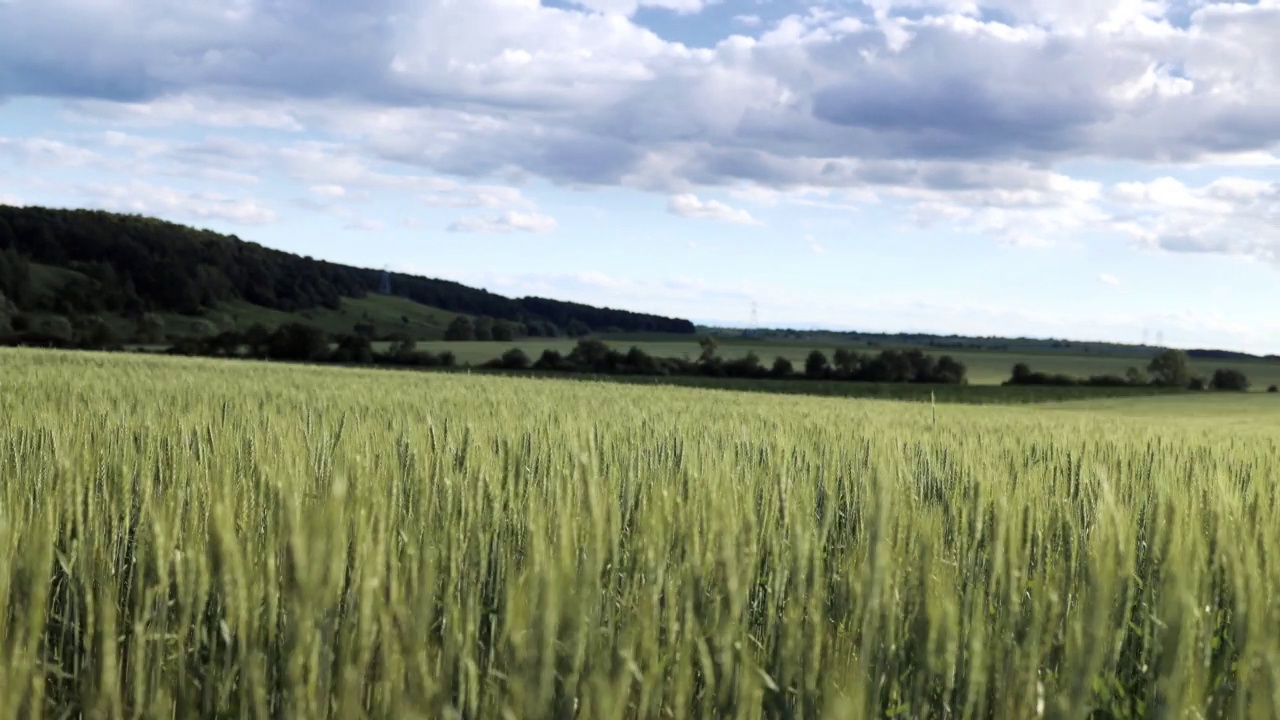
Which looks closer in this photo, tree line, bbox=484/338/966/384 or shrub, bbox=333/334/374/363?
tree line, bbox=484/338/966/384

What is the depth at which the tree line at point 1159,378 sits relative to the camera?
122 feet

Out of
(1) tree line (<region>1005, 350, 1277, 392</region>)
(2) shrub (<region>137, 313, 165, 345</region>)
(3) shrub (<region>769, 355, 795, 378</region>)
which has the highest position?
(1) tree line (<region>1005, 350, 1277, 392</region>)

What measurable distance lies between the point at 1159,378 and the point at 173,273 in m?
58.7

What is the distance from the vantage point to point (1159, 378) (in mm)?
39062

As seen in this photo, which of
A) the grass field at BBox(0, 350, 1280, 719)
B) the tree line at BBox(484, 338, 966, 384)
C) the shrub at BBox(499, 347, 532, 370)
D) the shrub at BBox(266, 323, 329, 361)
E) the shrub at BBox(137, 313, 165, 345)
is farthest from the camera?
the shrub at BBox(137, 313, 165, 345)

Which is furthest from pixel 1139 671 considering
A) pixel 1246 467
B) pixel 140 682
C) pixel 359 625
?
pixel 1246 467

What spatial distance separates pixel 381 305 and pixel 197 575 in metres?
79.9

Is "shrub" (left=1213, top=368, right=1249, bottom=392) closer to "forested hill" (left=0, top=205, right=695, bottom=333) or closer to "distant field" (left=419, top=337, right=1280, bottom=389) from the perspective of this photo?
"distant field" (left=419, top=337, right=1280, bottom=389)

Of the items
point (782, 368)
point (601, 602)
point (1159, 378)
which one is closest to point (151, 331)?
point (782, 368)

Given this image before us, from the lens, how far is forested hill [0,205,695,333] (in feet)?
220

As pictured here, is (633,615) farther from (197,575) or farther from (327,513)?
(197,575)

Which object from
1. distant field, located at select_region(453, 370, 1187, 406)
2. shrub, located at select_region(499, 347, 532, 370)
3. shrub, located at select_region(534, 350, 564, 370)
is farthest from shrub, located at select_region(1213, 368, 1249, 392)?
shrub, located at select_region(499, 347, 532, 370)

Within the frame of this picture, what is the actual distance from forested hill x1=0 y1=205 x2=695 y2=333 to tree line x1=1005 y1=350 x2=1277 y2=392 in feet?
126

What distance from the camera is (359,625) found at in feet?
4.79
